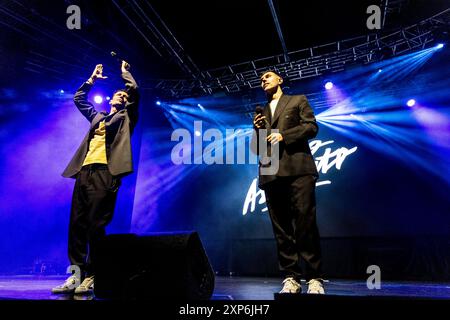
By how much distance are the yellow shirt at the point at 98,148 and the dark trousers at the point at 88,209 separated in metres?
0.05

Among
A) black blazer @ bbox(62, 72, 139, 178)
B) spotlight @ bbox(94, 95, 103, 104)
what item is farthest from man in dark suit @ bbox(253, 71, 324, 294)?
spotlight @ bbox(94, 95, 103, 104)

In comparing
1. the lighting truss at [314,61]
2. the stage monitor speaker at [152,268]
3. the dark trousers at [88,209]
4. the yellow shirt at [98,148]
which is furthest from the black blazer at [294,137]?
the lighting truss at [314,61]

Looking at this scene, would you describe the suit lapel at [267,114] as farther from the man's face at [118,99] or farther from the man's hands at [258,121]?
the man's face at [118,99]

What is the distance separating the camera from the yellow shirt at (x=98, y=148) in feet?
8.61

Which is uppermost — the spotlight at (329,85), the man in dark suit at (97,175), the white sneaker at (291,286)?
the spotlight at (329,85)

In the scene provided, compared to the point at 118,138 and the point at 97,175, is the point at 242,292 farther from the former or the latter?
the point at 118,138

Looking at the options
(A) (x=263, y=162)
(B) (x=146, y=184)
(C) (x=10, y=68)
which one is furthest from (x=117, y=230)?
(A) (x=263, y=162)

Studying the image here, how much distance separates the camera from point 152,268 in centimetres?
183

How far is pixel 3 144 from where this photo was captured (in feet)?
15.8

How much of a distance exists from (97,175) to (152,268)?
43.7 inches

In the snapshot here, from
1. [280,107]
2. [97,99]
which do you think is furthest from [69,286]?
[97,99]

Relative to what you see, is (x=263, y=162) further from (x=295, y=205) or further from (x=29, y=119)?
(x=29, y=119)

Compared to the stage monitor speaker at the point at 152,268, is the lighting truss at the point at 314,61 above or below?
above

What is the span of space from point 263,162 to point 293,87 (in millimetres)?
4788
